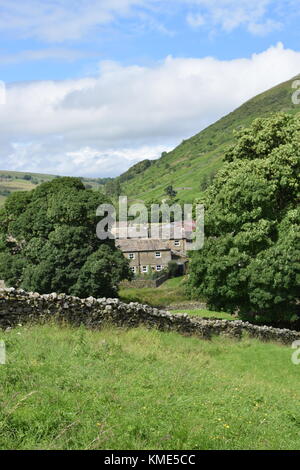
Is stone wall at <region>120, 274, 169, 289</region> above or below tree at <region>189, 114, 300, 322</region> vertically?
below

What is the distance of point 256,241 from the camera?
30.8 m

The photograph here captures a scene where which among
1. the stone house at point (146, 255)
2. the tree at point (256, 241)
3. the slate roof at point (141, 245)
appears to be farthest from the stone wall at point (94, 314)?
the slate roof at point (141, 245)

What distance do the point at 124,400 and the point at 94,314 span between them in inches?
341

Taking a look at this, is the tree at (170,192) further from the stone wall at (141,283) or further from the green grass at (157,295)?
the green grass at (157,295)

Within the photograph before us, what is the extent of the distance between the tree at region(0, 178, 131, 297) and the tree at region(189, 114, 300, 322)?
56.3ft

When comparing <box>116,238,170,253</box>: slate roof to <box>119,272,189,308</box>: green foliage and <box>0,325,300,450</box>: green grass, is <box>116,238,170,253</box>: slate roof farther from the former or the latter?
<box>0,325,300,450</box>: green grass

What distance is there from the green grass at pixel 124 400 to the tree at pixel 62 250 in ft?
105

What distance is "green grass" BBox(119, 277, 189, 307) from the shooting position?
6112cm

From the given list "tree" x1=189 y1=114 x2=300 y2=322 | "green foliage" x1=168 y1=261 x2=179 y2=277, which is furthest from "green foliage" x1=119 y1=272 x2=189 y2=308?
"tree" x1=189 y1=114 x2=300 y2=322

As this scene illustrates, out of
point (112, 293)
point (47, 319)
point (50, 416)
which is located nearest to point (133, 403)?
point (50, 416)

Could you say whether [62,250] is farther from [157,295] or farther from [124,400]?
[124,400]

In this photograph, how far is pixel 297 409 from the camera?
12180 millimetres

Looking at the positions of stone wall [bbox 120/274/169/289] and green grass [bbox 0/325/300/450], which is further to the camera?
stone wall [bbox 120/274/169/289]
